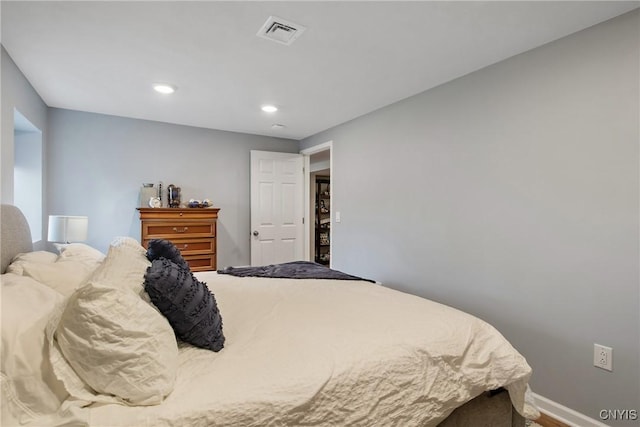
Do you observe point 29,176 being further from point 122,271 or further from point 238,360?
point 238,360

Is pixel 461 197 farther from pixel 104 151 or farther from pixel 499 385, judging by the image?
pixel 104 151

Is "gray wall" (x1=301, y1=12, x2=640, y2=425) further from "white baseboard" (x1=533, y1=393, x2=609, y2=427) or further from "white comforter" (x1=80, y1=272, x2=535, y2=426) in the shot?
"white comforter" (x1=80, y1=272, x2=535, y2=426)

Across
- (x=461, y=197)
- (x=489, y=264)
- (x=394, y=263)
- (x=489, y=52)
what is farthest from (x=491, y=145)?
(x=394, y=263)

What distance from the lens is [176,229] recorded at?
147 inches

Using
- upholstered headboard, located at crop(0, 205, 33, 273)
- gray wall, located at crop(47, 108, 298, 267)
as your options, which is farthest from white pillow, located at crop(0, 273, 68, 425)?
gray wall, located at crop(47, 108, 298, 267)

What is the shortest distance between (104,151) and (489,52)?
3.89 metres

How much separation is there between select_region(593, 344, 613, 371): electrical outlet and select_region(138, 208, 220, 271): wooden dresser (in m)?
3.46

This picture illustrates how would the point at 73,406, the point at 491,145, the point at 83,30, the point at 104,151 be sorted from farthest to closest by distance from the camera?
the point at 104,151 → the point at 491,145 → the point at 83,30 → the point at 73,406

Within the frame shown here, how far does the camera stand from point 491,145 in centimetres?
248

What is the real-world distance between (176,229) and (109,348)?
297 centimetres

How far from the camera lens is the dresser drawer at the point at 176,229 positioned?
11.8ft

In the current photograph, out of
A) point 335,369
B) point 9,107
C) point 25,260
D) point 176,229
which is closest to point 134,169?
point 176,229

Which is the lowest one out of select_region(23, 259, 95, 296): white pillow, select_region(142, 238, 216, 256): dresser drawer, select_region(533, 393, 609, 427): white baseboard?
select_region(533, 393, 609, 427): white baseboard

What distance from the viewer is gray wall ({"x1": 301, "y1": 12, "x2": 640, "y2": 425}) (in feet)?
6.05
